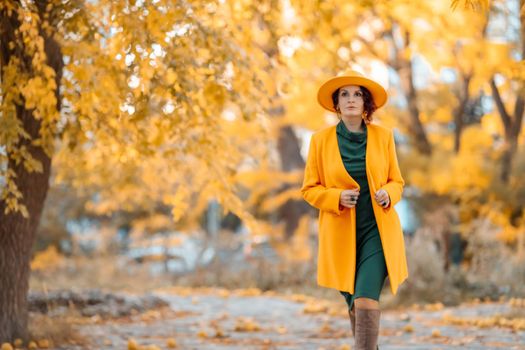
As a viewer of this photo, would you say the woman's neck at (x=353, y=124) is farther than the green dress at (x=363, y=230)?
Yes

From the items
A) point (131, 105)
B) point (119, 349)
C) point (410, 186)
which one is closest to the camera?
point (131, 105)

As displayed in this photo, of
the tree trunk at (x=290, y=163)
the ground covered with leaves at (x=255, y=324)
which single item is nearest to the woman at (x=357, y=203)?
the ground covered with leaves at (x=255, y=324)

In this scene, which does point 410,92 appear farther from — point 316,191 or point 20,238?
point 316,191

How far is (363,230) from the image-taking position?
436cm

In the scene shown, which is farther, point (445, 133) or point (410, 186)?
point (445, 133)

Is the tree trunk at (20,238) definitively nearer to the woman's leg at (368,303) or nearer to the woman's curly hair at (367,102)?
the woman's curly hair at (367,102)

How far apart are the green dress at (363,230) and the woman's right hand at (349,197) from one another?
0.17 meters

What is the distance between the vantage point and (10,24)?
240 inches

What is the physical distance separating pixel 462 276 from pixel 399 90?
681cm

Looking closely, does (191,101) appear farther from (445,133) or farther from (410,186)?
→ (445,133)

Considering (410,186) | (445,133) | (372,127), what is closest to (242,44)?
(372,127)

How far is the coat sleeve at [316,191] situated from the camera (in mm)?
4258

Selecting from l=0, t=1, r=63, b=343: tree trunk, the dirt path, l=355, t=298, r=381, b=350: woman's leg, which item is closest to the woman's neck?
l=355, t=298, r=381, b=350: woman's leg

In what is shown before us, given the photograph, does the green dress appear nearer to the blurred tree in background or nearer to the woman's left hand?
the woman's left hand
